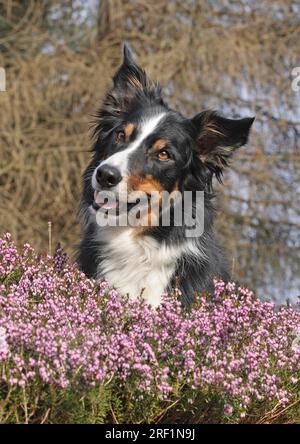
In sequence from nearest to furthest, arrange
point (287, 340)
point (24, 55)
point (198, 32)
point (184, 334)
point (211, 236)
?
1. point (184, 334)
2. point (287, 340)
3. point (211, 236)
4. point (198, 32)
5. point (24, 55)

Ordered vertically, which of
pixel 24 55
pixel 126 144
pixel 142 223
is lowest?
pixel 142 223

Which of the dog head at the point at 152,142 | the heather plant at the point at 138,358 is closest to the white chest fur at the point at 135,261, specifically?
the dog head at the point at 152,142

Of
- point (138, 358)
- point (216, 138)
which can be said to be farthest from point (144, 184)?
point (138, 358)

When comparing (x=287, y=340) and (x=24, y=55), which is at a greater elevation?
(x=24, y=55)

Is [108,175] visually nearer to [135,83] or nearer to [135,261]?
Result: [135,261]

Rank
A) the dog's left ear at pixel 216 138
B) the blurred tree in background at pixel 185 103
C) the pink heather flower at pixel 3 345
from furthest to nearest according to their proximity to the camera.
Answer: the blurred tree in background at pixel 185 103 → the dog's left ear at pixel 216 138 → the pink heather flower at pixel 3 345

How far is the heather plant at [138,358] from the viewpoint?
3.19 m

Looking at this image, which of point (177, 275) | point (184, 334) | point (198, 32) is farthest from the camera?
point (198, 32)

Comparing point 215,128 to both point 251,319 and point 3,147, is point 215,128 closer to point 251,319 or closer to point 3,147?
point 251,319

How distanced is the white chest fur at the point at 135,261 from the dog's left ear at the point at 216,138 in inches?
25.0

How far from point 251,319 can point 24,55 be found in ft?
28.8

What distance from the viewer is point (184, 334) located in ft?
11.8

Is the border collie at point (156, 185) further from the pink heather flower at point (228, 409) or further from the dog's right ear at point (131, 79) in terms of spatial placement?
the pink heather flower at point (228, 409)

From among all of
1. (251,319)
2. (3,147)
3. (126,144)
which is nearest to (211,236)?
(126,144)
